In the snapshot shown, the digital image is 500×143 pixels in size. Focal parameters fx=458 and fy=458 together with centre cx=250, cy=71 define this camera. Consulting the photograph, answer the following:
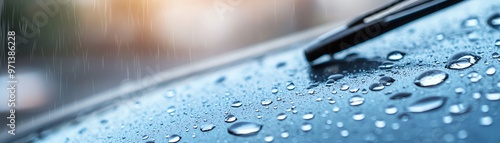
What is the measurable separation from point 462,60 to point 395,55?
0.91 feet

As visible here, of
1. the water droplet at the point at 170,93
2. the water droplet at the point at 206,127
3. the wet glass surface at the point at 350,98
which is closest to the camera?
the wet glass surface at the point at 350,98

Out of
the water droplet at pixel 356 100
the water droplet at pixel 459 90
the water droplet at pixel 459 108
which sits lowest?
the water droplet at pixel 459 108

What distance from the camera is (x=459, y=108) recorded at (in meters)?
0.84

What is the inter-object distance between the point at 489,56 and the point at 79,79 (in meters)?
9.92

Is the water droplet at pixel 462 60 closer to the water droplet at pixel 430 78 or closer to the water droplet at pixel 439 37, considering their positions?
the water droplet at pixel 430 78

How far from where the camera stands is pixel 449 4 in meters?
1.49

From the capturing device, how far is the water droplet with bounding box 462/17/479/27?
4.52 feet

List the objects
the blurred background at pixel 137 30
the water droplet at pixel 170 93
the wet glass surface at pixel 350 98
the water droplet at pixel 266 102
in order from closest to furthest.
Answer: the wet glass surface at pixel 350 98, the water droplet at pixel 266 102, the water droplet at pixel 170 93, the blurred background at pixel 137 30

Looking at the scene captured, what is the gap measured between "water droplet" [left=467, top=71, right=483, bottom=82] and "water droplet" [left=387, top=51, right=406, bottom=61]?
0.33 meters

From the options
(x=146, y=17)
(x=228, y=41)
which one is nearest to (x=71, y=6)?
(x=146, y=17)

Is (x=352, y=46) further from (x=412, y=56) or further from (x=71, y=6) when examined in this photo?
(x=71, y=6)

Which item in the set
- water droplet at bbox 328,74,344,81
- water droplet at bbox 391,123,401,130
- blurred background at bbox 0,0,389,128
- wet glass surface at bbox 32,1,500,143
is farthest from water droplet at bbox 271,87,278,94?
blurred background at bbox 0,0,389,128

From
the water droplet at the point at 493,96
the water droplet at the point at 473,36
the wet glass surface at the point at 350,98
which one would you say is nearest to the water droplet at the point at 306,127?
the wet glass surface at the point at 350,98

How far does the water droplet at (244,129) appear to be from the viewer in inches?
38.8
